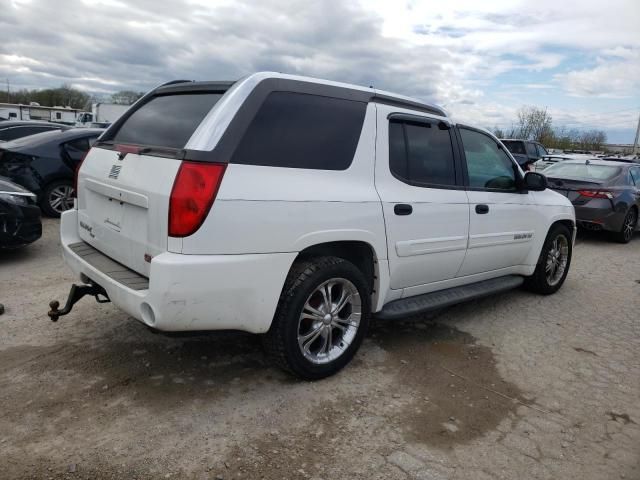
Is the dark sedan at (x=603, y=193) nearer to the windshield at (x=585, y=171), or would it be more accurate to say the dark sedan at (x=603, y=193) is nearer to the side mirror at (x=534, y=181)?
the windshield at (x=585, y=171)

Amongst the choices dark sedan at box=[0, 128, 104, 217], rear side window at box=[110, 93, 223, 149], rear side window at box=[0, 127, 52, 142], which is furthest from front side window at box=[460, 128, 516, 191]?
rear side window at box=[0, 127, 52, 142]

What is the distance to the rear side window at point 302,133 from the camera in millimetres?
3041

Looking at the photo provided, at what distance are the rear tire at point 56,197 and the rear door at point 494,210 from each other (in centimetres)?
681

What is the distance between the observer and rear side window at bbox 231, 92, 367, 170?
120 inches

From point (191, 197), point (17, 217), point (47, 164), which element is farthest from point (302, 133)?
point (47, 164)

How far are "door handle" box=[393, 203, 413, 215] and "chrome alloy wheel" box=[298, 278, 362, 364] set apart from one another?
0.62 metres

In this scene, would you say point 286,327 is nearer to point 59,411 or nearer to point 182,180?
point 182,180

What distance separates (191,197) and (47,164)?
679cm

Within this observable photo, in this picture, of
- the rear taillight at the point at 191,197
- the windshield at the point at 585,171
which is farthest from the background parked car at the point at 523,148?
the rear taillight at the point at 191,197

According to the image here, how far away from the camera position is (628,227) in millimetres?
9766

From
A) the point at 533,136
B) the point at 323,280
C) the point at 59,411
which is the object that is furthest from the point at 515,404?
the point at 533,136

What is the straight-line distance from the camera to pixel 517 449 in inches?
114

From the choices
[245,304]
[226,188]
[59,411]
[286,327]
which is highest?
[226,188]

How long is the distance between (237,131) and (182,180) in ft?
1.42
